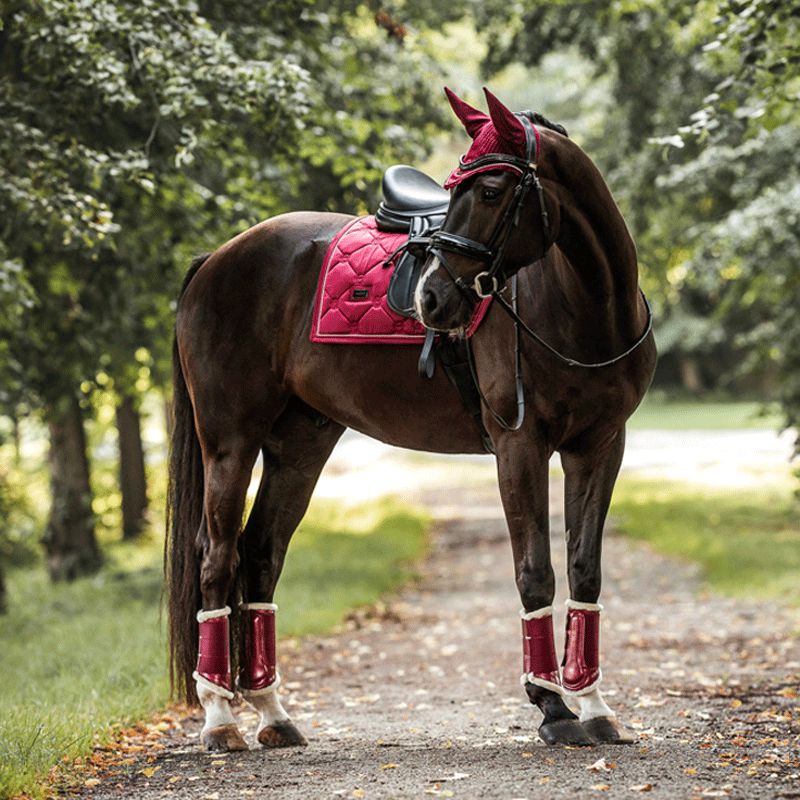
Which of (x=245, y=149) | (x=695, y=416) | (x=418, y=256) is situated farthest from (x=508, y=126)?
(x=695, y=416)

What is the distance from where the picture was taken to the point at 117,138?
25.8 feet

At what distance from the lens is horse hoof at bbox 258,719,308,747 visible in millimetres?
5062

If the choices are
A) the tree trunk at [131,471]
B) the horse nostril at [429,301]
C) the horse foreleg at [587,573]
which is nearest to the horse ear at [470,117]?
the horse nostril at [429,301]

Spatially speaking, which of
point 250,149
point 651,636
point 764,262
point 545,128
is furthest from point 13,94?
point 764,262

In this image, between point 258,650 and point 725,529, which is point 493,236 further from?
point 725,529

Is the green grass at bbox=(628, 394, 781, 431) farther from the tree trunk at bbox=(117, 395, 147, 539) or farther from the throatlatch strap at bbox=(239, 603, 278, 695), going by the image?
the throatlatch strap at bbox=(239, 603, 278, 695)

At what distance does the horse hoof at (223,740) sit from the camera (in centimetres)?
494

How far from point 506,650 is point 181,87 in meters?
4.41

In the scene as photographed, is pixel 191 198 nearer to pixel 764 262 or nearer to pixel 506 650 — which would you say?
pixel 506 650

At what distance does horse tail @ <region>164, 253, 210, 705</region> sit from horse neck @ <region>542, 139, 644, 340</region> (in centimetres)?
196

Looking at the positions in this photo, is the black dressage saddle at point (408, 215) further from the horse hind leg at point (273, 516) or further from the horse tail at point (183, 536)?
the horse tail at point (183, 536)

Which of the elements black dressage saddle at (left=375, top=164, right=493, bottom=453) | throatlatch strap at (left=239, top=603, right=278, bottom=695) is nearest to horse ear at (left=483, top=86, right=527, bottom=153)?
black dressage saddle at (left=375, top=164, right=493, bottom=453)

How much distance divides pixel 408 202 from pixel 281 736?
2388 mm

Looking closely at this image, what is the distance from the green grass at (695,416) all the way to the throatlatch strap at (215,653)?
2586 centimetres
